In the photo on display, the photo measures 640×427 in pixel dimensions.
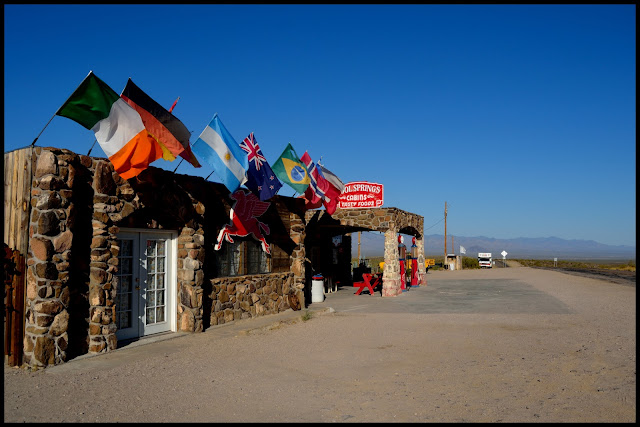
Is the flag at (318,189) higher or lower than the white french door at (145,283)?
higher

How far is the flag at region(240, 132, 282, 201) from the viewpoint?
39.8 ft

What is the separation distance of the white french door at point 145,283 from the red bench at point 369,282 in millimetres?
10997

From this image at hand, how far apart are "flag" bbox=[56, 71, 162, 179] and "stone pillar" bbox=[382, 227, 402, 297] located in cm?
1218

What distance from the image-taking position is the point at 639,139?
A: 565 centimetres

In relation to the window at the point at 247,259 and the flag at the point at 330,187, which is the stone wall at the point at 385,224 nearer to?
the flag at the point at 330,187

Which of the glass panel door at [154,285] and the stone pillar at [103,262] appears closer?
the stone pillar at [103,262]

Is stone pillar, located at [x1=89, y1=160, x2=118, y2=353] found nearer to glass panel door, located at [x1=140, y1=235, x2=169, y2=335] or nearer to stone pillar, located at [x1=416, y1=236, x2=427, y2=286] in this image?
glass panel door, located at [x1=140, y1=235, x2=169, y2=335]

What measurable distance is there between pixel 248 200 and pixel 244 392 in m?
6.94

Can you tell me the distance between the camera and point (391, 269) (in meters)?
20.0

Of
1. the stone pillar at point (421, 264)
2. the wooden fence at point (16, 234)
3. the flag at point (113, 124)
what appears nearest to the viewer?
the wooden fence at point (16, 234)

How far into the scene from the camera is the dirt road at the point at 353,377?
5.77m

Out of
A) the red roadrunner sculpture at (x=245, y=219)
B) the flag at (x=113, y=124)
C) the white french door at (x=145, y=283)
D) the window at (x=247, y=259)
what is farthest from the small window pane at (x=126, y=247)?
the window at (x=247, y=259)

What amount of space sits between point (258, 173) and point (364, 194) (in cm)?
860

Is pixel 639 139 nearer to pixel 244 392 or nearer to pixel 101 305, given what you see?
pixel 244 392
